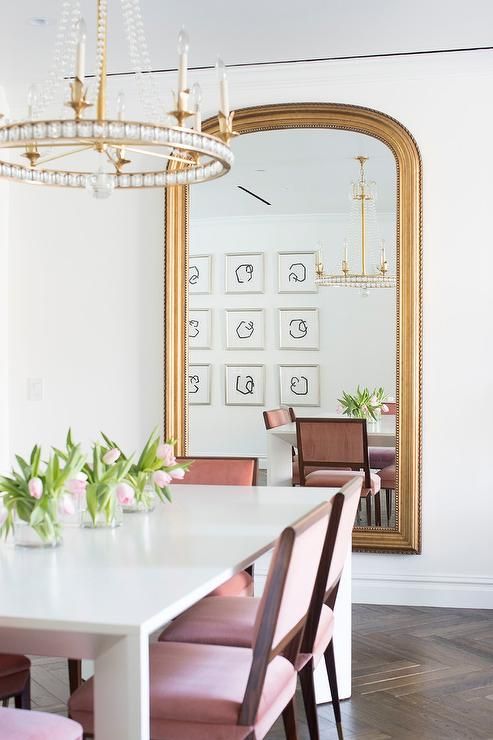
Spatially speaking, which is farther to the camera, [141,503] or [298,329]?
[298,329]

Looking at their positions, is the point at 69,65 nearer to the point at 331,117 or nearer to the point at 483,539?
the point at 331,117

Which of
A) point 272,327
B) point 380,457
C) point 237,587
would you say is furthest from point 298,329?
point 237,587

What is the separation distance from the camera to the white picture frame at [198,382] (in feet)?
15.8

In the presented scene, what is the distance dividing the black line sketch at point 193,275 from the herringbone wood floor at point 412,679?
71.2 inches

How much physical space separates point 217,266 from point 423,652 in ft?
7.01

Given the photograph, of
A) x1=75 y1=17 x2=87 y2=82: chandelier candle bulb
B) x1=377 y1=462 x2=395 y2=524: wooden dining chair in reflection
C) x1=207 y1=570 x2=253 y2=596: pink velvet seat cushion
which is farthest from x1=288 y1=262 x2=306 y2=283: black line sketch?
x1=75 y1=17 x2=87 y2=82: chandelier candle bulb

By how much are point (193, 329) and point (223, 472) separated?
131 centimetres

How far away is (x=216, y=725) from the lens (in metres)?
1.96

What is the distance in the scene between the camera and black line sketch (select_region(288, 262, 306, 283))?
189 inches

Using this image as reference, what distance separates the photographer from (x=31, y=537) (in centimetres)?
230

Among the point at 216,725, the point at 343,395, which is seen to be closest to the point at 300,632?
the point at 216,725

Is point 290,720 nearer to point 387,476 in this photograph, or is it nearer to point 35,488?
point 35,488

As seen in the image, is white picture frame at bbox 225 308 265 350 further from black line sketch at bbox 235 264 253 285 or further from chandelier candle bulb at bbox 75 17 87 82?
chandelier candle bulb at bbox 75 17 87 82

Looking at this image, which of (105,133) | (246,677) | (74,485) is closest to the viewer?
(246,677)
